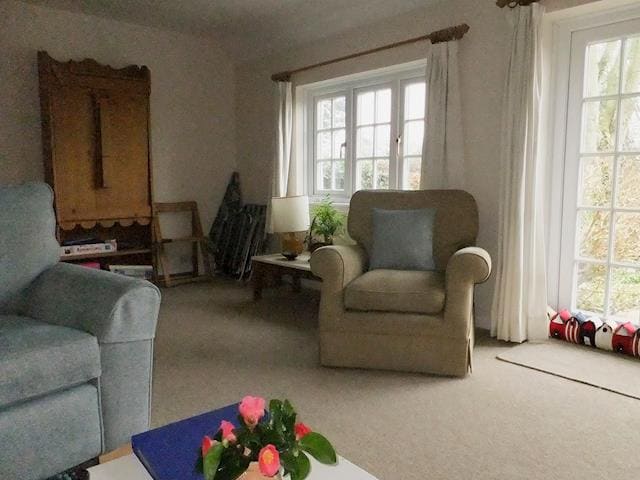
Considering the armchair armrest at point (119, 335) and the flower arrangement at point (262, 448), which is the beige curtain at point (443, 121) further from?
the flower arrangement at point (262, 448)

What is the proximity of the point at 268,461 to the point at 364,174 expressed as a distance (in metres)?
3.63

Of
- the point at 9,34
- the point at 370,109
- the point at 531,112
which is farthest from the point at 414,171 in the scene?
the point at 9,34

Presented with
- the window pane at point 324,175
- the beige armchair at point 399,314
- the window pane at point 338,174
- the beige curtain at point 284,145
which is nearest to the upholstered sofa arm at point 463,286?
the beige armchair at point 399,314

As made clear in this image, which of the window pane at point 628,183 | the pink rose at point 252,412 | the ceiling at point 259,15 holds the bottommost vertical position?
the pink rose at point 252,412

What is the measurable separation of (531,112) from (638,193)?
2.52 ft

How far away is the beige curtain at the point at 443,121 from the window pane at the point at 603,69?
2.56 feet

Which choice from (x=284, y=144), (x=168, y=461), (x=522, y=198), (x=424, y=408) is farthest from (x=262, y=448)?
(x=284, y=144)

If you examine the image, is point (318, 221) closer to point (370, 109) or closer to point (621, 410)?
point (370, 109)

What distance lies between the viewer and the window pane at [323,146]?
4.61m

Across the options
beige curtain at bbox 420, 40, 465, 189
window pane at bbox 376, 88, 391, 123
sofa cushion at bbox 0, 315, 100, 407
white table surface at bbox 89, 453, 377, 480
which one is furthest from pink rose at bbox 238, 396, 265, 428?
window pane at bbox 376, 88, 391, 123

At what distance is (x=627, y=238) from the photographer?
2.96 meters

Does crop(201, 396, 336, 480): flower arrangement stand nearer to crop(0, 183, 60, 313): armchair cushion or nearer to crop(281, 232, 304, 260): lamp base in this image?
crop(0, 183, 60, 313): armchair cushion

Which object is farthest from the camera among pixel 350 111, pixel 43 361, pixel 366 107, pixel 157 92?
pixel 157 92

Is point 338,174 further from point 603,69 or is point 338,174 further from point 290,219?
point 603,69
